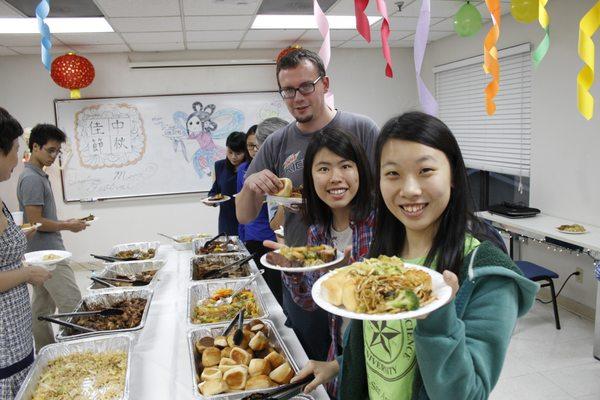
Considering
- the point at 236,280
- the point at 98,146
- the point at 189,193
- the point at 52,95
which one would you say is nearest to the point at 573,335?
the point at 236,280

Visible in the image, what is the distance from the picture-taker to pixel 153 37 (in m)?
4.59

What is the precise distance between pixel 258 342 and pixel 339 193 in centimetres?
60

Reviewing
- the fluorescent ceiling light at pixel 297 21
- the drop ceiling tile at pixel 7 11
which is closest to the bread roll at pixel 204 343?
the drop ceiling tile at pixel 7 11

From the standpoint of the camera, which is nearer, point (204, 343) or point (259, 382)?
point (259, 382)

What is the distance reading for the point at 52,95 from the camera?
521 cm

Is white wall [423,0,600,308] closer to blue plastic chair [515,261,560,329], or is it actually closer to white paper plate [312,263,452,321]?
blue plastic chair [515,261,560,329]

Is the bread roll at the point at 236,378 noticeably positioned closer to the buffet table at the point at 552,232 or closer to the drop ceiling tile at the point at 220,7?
the buffet table at the point at 552,232

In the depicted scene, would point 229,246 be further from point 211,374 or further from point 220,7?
point 220,7

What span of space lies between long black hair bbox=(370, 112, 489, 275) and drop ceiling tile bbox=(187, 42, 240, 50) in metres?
Answer: 4.51

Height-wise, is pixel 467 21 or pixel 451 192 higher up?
pixel 467 21

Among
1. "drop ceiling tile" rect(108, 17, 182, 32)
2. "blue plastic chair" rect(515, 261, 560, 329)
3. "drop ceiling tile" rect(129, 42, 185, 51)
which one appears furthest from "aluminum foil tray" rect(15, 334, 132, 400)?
"drop ceiling tile" rect(129, 42, 185, 51)

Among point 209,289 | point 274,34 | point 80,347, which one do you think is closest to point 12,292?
point 80,347

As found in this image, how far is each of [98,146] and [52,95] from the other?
Answer: 77cm

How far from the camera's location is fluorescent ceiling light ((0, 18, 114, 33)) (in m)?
3.83
